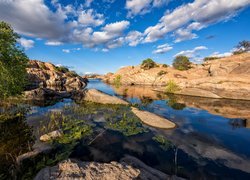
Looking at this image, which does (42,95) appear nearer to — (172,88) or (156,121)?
(156,121)

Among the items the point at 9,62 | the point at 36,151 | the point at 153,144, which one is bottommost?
the point at 153,144

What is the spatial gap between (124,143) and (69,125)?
343 inches

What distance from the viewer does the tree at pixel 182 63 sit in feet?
327

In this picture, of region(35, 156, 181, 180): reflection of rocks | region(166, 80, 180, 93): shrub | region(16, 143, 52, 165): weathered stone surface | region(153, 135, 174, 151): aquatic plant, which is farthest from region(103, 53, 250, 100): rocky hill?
region(35, 156, 181, 180): reflection of rocks

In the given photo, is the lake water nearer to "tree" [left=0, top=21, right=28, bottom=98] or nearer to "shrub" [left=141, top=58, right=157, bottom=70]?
"tree" [left=0, top=21, right=28, bottom=98]

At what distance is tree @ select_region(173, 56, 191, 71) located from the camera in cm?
9970

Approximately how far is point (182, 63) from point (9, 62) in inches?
3756

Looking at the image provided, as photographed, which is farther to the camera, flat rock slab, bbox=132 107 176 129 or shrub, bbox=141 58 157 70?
shrub, bbox=141 58 157 70

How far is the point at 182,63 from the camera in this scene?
103750mm

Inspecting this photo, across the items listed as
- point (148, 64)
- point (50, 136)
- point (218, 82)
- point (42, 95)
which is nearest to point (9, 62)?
point (50, 136)

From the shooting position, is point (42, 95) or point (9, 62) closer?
point (9, 62)

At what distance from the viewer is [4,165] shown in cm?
1337

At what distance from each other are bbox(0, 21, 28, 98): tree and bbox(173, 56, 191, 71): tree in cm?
8547

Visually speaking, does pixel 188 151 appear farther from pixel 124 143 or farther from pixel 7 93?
pixel 7 93
